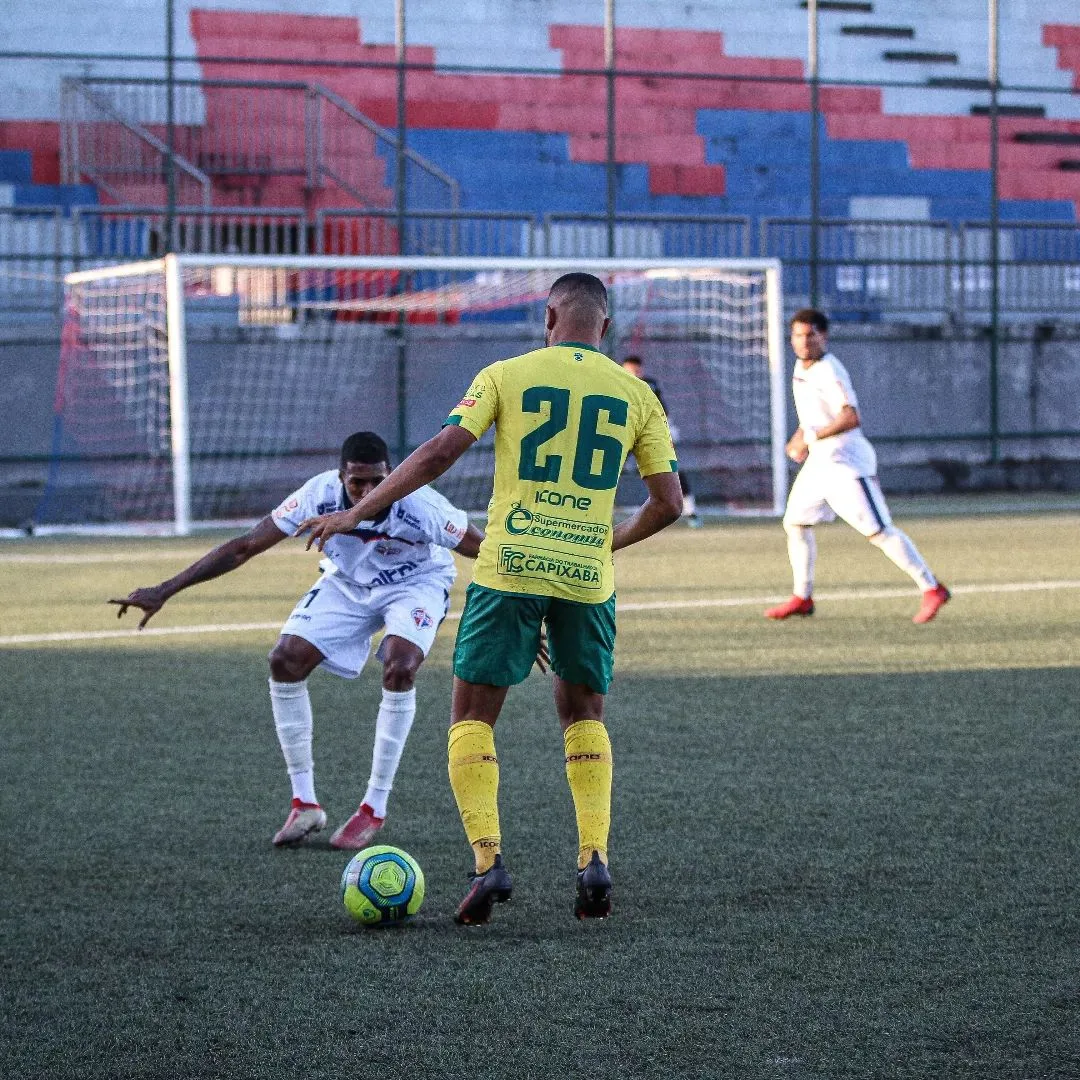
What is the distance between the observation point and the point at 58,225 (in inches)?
763

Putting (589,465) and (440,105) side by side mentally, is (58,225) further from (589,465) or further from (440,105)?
(589,465)

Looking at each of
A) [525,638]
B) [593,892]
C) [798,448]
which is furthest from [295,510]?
[798,448]

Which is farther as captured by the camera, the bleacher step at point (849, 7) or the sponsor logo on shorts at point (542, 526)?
the bleacher step at point (849, 7)

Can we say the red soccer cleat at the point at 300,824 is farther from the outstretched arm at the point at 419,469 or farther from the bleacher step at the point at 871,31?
the bleacher step at the point at 871,31

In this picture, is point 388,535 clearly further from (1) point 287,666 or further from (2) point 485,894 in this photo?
(2) point 485,894

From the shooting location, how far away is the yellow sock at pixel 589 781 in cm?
494

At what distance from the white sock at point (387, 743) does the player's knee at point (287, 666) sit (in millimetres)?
312

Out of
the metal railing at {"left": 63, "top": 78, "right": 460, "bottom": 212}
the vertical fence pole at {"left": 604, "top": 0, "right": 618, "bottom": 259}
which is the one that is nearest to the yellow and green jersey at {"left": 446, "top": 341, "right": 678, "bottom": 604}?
the vertical fence pole at {"left": 604, "top": 0, "right": 618, "bottom": 259}

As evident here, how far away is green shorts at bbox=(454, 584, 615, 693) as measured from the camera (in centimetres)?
495

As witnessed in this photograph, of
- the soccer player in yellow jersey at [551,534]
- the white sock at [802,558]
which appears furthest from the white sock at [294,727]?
the white sock at [802,558]

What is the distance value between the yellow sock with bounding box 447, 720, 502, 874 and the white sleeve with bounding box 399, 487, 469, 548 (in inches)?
52.3

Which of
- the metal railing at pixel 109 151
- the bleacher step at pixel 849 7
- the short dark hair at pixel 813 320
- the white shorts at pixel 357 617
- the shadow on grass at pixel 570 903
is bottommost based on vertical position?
the shadow on grass at pixel 570 903

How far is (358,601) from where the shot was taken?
650 cm

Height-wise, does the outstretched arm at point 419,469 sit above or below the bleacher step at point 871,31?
below
